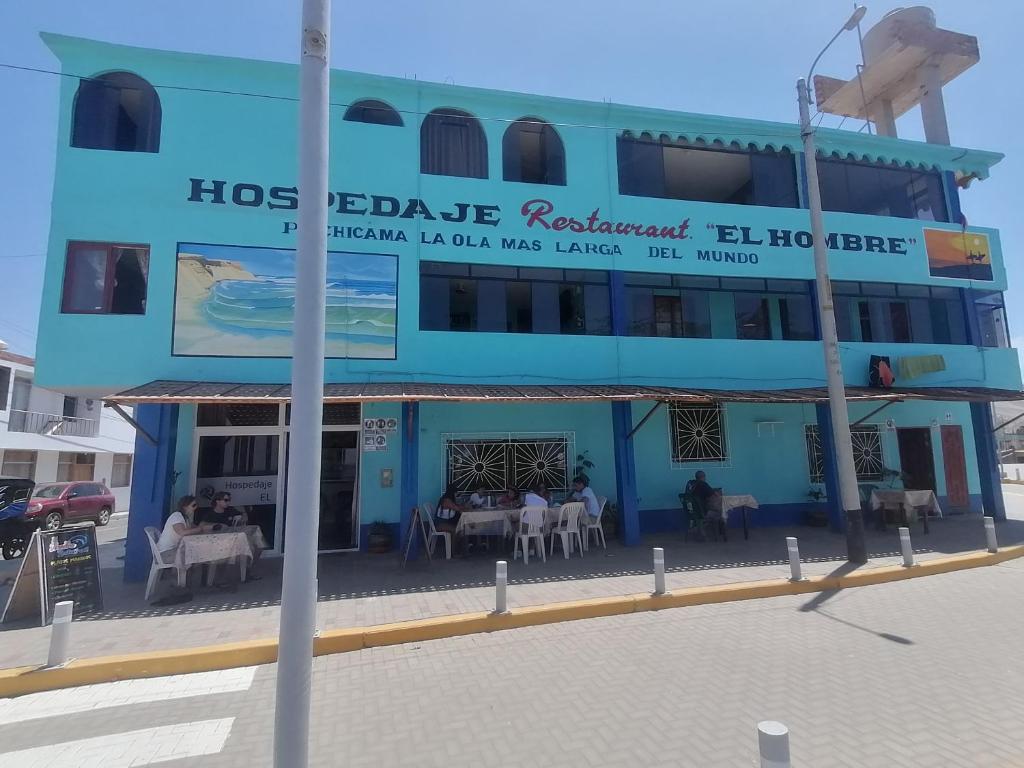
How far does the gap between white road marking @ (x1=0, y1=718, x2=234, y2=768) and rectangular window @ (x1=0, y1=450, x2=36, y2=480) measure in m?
23.9

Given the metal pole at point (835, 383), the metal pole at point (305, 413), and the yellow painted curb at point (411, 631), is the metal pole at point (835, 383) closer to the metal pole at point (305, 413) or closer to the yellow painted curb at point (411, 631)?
the yellow painted curb at point (411, 631)

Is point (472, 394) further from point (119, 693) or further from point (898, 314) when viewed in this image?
point (898, 314)

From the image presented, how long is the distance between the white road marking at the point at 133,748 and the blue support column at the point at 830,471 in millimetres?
12192

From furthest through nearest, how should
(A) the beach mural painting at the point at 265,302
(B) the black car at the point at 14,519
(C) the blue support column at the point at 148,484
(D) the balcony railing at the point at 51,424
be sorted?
(D) the balcony railing at the point at 51,424 → (B) the black car at the point at 14,519 → (A) the beach mural painting at the point at 265,302 → (C) the blue support column at the point at 148,484

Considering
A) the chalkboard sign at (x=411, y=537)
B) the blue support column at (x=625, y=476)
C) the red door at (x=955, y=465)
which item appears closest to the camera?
the chalkboard sign at (x=411, y=537)

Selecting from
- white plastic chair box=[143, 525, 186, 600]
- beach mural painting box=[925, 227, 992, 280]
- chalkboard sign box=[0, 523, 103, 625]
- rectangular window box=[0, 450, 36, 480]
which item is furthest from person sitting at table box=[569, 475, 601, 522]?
rectangular window box=[0, 450, 36, 480]

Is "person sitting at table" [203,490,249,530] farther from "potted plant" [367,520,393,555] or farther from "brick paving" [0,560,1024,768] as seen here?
Result: "brick paving" [0,560,1024,768]

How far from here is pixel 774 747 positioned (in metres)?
2.36

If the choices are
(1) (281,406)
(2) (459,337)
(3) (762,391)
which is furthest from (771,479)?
(1) (281,406)

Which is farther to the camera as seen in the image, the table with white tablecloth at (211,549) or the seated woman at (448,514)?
the seated woman at (448,514)

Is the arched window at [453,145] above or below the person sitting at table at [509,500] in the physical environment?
above

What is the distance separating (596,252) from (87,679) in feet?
35.2

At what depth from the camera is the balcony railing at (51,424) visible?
2288cm

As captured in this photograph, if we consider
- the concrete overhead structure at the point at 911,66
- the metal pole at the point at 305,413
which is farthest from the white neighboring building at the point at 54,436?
the concrete overhead structure at the point at 911,66
